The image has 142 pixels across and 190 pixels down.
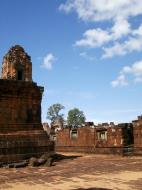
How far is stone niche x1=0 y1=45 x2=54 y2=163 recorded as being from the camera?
17.5 m

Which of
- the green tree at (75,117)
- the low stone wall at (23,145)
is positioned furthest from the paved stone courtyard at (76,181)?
the green tree at (75,117)

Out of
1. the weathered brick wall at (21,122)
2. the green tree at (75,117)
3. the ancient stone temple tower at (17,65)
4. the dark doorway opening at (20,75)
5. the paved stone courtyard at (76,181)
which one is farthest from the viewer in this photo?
the green tree at (75,117)

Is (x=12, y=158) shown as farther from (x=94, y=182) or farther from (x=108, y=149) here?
(x=108, y=149)

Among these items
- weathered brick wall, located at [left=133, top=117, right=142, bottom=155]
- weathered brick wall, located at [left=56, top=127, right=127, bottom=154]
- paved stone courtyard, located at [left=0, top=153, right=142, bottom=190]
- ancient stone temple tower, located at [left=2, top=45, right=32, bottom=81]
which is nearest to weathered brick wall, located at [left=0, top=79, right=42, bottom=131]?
ancient stone temple tower, located at [left=2, top=45, right=32, bottom=81]

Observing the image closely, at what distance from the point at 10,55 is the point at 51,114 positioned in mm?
52393

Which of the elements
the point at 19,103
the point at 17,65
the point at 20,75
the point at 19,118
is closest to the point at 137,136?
the point at 19,118

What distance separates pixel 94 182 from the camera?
34.4 ft

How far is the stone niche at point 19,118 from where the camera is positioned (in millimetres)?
17487

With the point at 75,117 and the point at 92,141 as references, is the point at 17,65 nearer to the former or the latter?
the point at 92,141

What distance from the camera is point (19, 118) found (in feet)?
65.2

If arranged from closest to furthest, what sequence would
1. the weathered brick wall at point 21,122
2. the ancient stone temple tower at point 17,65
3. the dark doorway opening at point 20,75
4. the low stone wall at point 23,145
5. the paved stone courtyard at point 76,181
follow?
the paved stone courtyard at point 76,181, the low stone wall at point 23,145, the weathered brick wall at point 21,122, the ancient stone temple tower at point 17,65, the dark doorway opening at point 20,75

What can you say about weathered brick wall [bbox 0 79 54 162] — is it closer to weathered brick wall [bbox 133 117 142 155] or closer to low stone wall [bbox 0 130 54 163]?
low stone wall [bbox 0 130 54 163]

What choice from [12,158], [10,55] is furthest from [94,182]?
[10,55]

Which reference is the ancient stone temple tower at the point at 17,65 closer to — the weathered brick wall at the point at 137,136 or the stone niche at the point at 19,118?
the stone niche at the point at 19,118
